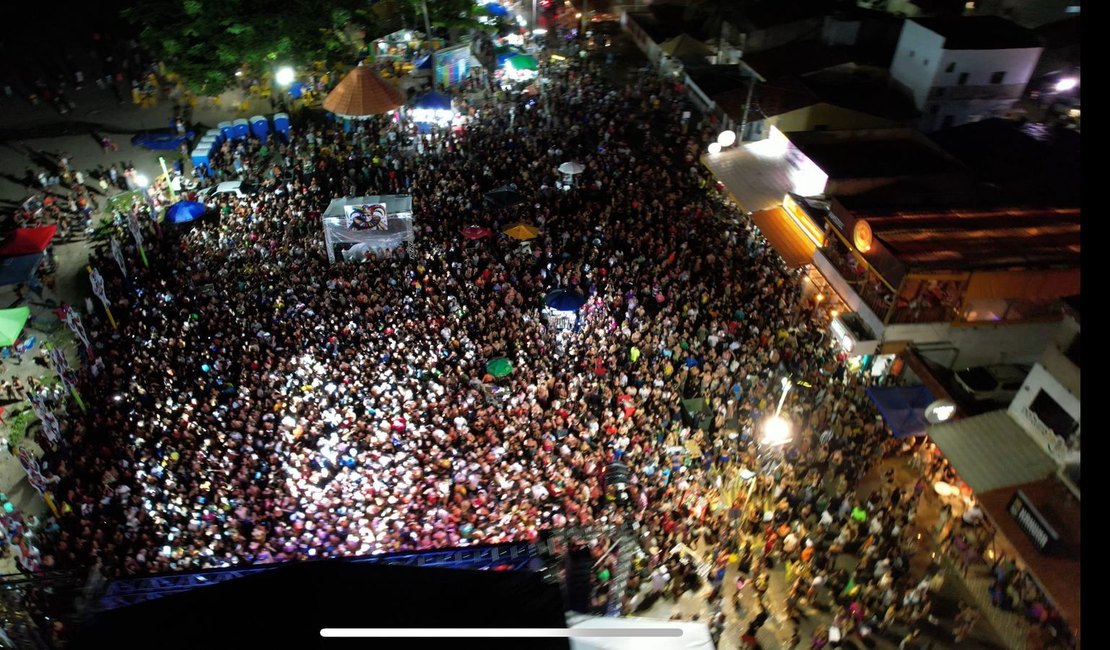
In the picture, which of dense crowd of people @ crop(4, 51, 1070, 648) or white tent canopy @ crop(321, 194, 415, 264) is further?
white tent canopy @ crop(321, 194, 415, 264)

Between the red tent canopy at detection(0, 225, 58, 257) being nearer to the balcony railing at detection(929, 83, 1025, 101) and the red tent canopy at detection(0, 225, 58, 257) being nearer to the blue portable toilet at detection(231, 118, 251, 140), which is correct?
the blue portable toilet at detection(231, 118, 251, 140)

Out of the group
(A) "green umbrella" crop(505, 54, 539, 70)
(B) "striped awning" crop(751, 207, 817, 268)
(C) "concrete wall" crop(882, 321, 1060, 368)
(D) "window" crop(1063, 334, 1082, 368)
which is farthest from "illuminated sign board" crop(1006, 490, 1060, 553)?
(A) "green umbrella" crop(505, 54, 539, 70)

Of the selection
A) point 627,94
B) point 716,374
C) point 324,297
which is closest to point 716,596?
point 716,374

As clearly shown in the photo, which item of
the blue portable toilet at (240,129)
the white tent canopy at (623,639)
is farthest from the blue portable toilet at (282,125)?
the white tent canopy at (623,639)

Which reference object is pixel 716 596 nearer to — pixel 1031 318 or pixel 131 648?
pixel 131 648

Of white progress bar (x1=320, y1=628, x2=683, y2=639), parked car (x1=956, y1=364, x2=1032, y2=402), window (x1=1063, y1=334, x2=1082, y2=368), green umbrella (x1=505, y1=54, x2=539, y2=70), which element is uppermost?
white progress bar (x1=320, y1=628, x2=683, y2=639)

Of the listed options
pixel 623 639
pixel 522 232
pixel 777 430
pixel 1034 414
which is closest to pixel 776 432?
pixel 777 430

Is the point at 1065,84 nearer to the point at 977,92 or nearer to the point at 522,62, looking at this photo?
the point at 977,92
